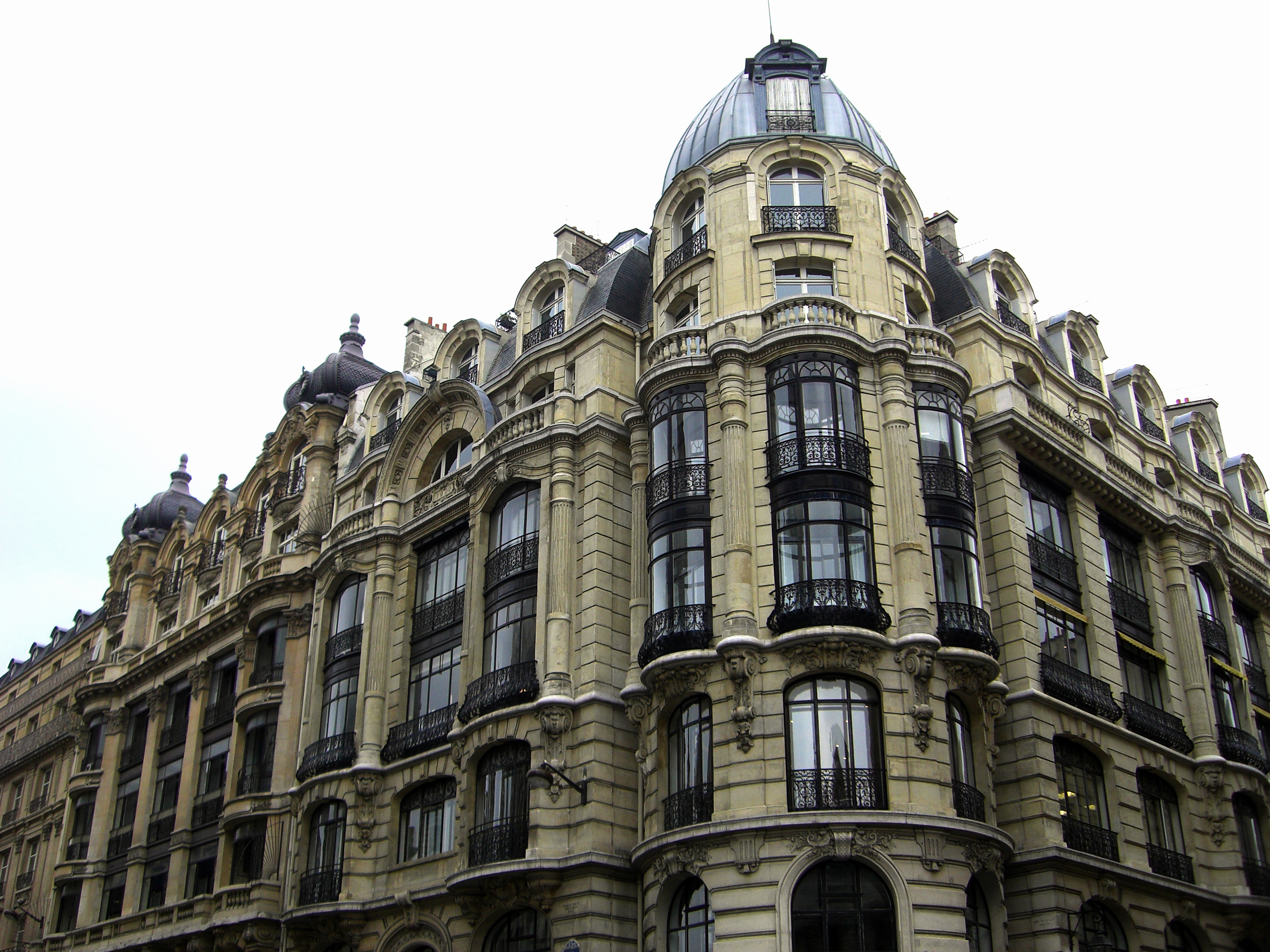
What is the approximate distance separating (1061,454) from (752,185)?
1102 centimetres

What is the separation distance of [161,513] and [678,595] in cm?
3950

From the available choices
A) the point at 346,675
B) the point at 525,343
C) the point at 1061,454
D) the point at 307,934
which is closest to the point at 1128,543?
the point at 1061,454

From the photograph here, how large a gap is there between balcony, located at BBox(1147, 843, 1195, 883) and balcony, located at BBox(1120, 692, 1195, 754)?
2.86 meters

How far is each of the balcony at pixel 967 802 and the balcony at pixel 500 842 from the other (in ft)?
32.6

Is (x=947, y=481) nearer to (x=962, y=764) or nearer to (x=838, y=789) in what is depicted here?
(x=962, y=764)

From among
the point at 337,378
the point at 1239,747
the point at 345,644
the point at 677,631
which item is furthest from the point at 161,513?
the point at 1239,747

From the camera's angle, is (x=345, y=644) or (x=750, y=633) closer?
(x=750, y=633)

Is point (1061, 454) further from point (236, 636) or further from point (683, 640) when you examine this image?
point (236, 636)

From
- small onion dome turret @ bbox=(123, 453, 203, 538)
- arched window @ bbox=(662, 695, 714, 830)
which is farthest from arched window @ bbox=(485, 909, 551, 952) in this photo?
small onion dome turret @ bbox=(123, 453, 203, 538)

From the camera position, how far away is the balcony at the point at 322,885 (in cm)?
3550

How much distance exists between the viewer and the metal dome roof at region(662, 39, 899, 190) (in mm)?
36750

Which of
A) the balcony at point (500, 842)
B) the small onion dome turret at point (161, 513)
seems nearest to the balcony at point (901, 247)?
the balcony at point (500, 842)

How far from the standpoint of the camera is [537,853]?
29.6 meters

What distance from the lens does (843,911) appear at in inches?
997
